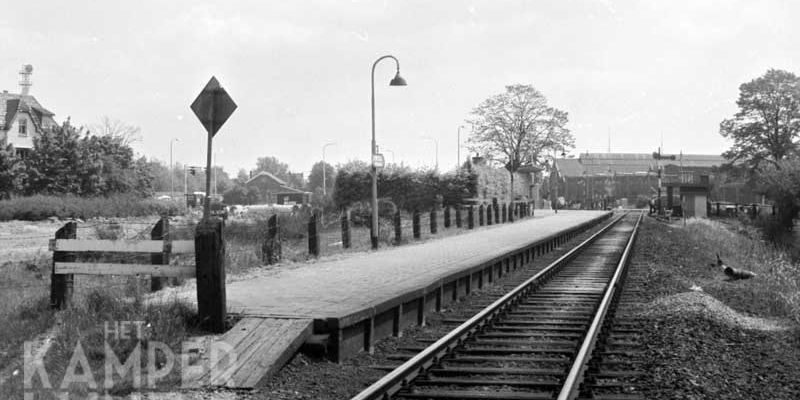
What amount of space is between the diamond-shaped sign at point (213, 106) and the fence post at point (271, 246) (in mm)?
6944

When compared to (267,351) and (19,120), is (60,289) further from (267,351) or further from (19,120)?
(19,120)

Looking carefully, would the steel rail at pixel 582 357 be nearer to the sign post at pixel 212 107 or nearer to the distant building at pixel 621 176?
the sign post at pixel 212 107

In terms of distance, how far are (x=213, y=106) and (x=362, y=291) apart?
11.3ft

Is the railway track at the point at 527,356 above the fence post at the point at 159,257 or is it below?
below

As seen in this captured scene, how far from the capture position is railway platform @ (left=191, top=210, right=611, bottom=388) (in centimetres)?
760

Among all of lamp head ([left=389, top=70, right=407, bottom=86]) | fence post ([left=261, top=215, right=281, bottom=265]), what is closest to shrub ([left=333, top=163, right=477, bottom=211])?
lamp head ([left=389, top=70, right=407, bottom=86])

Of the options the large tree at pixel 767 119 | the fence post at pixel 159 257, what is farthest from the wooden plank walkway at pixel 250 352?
the large tree at pixel 767 119

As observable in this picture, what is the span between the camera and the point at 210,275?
8.24 meters

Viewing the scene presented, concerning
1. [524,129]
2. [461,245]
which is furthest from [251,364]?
[524,129]

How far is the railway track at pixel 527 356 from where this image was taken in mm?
6859

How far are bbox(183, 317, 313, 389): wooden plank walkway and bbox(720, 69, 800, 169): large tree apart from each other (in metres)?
62.5

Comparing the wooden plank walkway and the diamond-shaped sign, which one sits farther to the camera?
the diamond-shaped sign

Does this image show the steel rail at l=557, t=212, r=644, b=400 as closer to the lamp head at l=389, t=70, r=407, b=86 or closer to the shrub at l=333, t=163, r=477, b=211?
the lamp head at l=389, t=70, r=407, b=86

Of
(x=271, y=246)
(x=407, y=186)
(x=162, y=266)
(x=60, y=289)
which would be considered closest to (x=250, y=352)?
(x=162, y=266)
